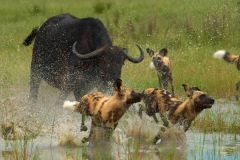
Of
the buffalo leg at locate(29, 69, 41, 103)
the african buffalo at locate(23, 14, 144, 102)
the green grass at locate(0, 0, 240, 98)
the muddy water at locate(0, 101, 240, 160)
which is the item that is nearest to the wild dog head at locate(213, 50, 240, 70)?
the green grass at locate(0, 0, 240, 98)

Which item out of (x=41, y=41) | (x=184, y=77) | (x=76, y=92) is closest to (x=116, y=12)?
(x=184, y=77)

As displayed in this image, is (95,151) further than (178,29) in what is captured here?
No

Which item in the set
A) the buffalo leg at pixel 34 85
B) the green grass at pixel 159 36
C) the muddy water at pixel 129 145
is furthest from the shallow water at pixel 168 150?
the buffalo leg at pixel 34 85

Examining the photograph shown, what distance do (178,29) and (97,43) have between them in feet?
34.1

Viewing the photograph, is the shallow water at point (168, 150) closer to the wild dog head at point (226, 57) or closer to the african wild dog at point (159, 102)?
the african wild dog at point (159, 102)

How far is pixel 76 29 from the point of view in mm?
14273

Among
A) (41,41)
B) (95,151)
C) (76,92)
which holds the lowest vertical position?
(95,151)

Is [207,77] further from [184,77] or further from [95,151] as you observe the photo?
[95,151]

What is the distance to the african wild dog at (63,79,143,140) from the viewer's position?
9.72 metres

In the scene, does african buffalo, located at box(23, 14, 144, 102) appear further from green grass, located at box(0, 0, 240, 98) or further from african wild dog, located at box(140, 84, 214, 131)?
green grass, located at box(0, 0, 240, 98)

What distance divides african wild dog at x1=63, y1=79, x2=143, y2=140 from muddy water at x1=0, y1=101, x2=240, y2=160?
0.69ft

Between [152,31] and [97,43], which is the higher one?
[152,31]

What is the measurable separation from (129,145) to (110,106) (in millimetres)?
1294

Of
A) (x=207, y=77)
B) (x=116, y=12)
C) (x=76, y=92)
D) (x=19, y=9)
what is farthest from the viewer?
(x=19, y=9)
